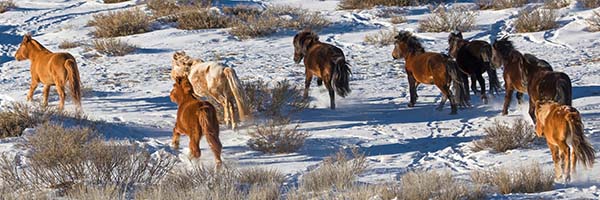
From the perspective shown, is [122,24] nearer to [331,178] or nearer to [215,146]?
[215,146]

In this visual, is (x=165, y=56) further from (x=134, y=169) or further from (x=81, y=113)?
(x=134, y=169)

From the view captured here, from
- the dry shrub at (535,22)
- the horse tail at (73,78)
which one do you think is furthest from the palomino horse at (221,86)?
the dry shrub at (535,22)

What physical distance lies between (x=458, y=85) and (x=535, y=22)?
25.2 ft

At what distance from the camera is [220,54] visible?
18.4 metres

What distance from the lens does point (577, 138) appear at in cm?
862

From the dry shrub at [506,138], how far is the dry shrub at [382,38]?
8237 mm

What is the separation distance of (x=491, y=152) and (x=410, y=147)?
1028mm

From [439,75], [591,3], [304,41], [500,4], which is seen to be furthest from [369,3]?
[439,75]

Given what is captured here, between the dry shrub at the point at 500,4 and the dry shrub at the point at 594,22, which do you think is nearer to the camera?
the dry shrub at the point at 594,22

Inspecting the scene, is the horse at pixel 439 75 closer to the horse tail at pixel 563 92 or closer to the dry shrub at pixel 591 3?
the horse tail at pixel 563 92

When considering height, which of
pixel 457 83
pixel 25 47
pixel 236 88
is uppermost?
pixel 25 47

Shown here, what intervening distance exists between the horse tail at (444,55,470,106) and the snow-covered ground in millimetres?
212

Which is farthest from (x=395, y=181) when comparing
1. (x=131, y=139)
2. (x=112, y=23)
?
(x=112, y=23)

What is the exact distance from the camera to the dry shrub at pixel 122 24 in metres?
21.0
